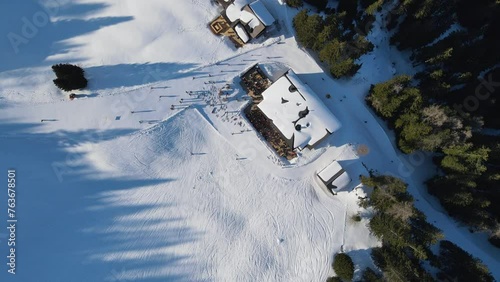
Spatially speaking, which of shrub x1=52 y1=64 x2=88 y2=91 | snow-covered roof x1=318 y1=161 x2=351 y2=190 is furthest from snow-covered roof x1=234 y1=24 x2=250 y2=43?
shrub x1=52 y1=64 x2=88 y2=91

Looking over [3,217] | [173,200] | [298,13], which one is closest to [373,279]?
[173,200]

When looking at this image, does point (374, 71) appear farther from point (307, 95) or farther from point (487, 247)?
point (487, 247)

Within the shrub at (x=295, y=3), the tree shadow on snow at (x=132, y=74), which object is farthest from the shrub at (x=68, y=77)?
the shrub at (x=295, y=3)

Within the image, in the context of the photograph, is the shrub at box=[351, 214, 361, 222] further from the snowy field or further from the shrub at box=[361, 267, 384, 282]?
the shrub at box=[361, 267, 384, 282]

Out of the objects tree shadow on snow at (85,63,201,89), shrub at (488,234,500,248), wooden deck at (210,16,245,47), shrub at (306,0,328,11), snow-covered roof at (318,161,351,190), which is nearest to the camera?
shrub at (488,234,500,248)

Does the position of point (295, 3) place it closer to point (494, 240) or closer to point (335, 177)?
point (335, 177)
